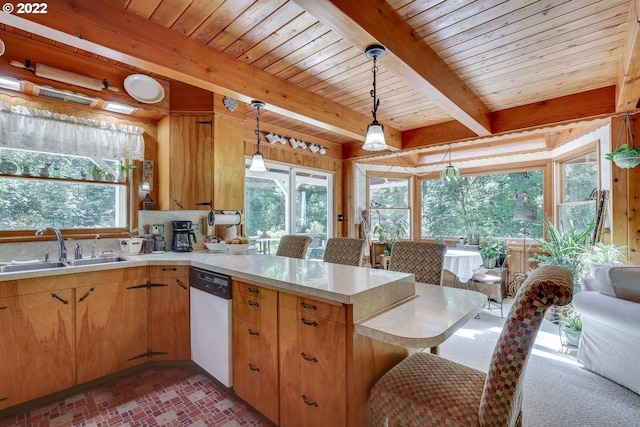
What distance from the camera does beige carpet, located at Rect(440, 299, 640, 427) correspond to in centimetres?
188

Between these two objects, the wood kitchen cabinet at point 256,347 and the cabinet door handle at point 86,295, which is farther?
the cabinet door handle at point 86,295

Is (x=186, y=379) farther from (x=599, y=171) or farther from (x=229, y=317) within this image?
(x=599, y=171)

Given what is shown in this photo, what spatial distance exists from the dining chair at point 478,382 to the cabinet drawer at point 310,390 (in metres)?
0.17

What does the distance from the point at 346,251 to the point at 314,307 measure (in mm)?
1244

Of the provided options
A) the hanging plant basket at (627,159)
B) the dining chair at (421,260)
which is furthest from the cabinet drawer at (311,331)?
the hanging plant basket at (627,159)

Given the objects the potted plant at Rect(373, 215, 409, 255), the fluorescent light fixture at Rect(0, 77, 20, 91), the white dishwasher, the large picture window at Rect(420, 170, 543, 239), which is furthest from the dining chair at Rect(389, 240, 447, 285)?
the large picture window at Rect(420, 170, 543, 239)

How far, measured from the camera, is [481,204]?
5.14 m

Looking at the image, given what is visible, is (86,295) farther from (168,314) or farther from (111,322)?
(168,314)

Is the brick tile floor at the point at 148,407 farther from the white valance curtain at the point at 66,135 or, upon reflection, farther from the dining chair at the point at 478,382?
the white valance curtain at the point at 66,135

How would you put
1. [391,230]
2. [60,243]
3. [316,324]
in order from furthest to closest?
[391,230]
[60,243]
[316,324]

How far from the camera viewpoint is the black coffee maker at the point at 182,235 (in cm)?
299

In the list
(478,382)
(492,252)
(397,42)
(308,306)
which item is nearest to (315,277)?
(308,306)

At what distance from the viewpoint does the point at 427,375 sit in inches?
54.2

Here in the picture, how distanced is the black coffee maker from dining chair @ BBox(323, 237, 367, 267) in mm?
Answer: 1388
